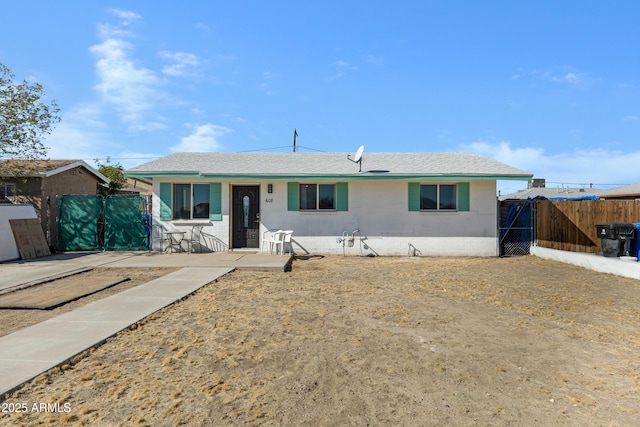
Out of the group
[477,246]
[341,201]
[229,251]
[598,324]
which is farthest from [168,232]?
[598,324]

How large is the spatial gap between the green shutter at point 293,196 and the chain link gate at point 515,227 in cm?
751

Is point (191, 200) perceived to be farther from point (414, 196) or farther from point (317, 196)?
point (414, 196)

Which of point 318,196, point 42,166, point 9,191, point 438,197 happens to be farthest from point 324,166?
point 9,191

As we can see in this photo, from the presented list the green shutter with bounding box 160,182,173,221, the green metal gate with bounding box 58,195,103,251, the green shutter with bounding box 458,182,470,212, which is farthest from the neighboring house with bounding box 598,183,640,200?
the green metal gate with bounding box 58,195,103,251

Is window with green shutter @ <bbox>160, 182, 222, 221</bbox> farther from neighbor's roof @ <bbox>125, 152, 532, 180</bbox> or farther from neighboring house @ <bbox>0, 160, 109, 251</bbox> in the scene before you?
neighboring house @ <bbox>0, 160, 109, 251</bbox>

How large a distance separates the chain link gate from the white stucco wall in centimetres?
46

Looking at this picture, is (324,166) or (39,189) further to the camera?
(39,189)

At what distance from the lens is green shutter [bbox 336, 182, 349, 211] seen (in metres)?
13.5

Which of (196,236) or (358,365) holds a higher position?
(196,236)

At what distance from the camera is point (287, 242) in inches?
519

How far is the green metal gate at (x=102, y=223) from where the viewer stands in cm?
1395

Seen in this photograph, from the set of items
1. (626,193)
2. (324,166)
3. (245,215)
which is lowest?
(245,215)

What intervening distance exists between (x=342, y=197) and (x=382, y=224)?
5.86 feet

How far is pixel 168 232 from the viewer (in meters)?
13.4
